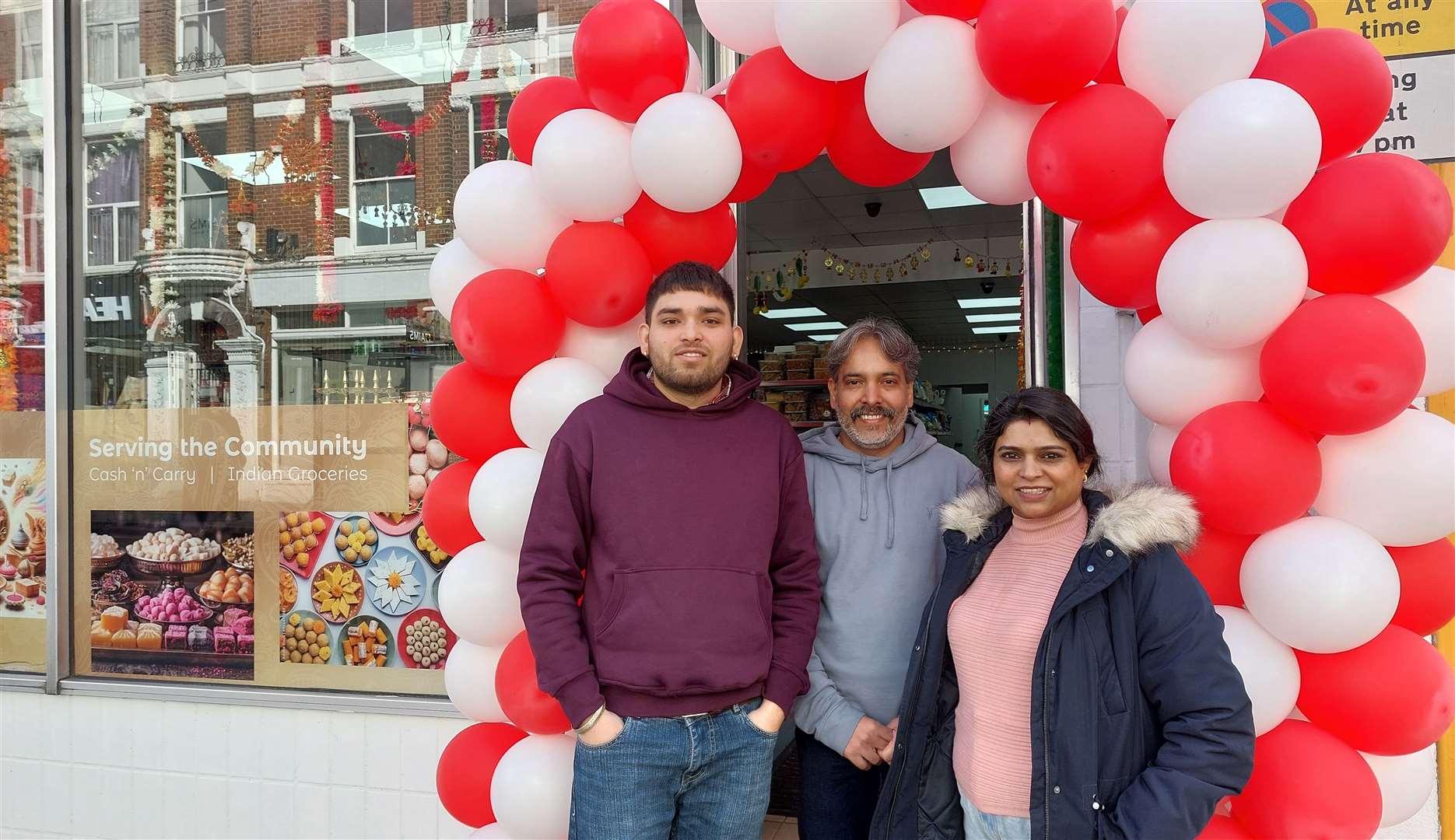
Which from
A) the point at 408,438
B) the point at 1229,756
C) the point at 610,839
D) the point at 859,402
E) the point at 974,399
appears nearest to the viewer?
the point at 1229,756

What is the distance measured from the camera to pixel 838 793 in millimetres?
1996

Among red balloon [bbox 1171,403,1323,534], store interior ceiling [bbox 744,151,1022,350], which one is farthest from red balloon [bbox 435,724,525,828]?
store interior ceiling [bbox 744,151,1022,350]

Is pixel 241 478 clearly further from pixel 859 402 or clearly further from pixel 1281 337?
pixel 1281 337

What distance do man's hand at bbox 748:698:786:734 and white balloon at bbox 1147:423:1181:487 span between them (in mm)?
920

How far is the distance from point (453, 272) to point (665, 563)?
1.03 metres

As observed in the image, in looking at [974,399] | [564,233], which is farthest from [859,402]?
[974,399]

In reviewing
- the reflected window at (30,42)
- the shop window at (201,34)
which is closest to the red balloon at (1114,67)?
the shop window at (201,34)

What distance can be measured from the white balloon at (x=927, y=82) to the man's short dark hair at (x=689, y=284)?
471 millimetres

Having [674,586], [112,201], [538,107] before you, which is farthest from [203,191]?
[674,586]

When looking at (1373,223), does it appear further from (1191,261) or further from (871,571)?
(871,571)

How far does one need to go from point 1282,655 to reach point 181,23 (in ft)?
14.7

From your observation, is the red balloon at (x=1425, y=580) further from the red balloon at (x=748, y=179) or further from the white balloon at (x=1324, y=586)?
the red balloon at (x=748, y=179)

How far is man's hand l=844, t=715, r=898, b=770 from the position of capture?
188 centimetres

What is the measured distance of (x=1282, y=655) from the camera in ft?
5.69
